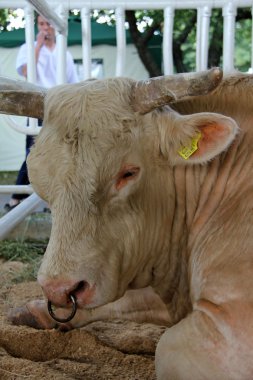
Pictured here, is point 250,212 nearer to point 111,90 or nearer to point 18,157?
point 111,90

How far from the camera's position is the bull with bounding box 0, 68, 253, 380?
2.64 metres

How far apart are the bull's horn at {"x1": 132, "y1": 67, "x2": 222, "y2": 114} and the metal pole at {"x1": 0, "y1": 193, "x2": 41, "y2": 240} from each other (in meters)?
1.55

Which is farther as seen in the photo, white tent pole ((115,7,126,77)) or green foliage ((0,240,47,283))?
white tent pole ((115,7,126,77))

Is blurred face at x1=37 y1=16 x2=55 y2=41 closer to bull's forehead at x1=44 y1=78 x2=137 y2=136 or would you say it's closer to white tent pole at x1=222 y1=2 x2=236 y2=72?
white tent pole at x1=222 y1=2 x2=236 y2=72

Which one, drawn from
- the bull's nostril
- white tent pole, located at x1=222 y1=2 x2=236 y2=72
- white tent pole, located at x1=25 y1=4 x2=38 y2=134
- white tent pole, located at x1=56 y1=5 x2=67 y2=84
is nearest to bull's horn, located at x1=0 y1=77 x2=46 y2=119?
the bull's nostril

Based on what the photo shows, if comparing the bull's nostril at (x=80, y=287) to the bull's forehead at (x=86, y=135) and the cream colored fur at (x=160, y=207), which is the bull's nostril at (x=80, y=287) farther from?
the bull's forehead at (x=86, y=135)

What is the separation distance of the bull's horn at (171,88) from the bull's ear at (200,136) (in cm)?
13

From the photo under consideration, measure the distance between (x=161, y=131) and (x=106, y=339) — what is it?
1391mm

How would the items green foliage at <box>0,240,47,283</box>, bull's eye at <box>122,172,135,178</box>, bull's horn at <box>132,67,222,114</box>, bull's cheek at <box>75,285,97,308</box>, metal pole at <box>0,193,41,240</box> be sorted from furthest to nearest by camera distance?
1. green foliage at <box>0,240,47,283</box>
2. metal pole at <box>0,193,41,240</box>
3. bull's eye at <box>122,172,135,178</box>
4. bull's cheek at <box>75,285,97,308</box>
5. bull's horn at <box>132,67,222,114</box>

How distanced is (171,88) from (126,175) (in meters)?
0.43


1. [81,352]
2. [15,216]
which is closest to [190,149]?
[81,352]

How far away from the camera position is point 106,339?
3621 mm

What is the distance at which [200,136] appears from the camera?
2826 mm

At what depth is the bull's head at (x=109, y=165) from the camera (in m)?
2.67
